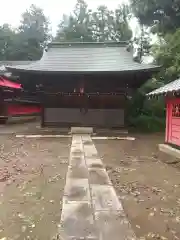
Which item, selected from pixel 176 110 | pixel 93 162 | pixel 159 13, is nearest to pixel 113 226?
pixel 93 162

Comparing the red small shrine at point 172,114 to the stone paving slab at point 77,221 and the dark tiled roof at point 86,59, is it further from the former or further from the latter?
the stone paving slab at point 77,221

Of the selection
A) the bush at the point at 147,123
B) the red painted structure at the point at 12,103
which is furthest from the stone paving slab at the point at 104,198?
the red painted structure at the point at 12,103

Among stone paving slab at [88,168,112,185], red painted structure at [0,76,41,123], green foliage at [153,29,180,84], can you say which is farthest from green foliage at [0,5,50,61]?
stone paving slab at [88,168,112,185]

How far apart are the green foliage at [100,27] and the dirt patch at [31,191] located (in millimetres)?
36236

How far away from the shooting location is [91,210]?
161 inches

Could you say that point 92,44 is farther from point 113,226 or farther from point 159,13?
point 113,226

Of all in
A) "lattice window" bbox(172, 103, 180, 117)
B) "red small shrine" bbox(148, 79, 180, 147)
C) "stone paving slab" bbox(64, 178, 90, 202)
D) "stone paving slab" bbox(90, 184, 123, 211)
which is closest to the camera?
"stone paving slab" bbox(90, 184, 123, 211)

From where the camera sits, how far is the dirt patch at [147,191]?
3.75 m

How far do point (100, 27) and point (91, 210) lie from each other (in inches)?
2172

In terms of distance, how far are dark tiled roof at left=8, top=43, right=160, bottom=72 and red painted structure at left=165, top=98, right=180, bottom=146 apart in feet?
16.0

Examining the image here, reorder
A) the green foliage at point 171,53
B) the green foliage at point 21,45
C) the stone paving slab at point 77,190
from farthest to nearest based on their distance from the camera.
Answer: the green foliage at point 21,45 < the green foliage at point 171,53 < the stone paving slab at point 77,190

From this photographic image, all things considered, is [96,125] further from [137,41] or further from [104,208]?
[137,41]

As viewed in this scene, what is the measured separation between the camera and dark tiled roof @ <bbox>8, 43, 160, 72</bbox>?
16.4 meters

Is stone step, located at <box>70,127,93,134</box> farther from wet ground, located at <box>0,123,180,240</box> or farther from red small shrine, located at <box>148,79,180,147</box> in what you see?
wet ground, located at <box>0,123,180,240</box>
